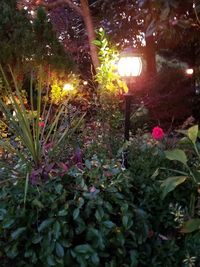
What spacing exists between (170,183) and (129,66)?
1719 mm

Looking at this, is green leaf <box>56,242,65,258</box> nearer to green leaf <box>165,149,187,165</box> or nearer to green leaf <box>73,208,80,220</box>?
green leaf <box>73,208,80,220</box>

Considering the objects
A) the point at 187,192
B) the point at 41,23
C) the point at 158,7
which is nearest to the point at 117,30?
the point at 41,23

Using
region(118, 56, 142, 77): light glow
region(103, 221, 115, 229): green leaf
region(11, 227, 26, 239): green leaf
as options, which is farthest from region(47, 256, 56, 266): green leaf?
region(118, 56, 142, 77): light glow

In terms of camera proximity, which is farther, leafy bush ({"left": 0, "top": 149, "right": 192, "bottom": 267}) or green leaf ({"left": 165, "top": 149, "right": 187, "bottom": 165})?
green leaf ({"left": 165, "top": 149, "right": 187, "bottom": 165})

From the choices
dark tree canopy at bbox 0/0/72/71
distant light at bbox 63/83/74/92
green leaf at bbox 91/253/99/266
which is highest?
dark tree canopy at bbox 0/0/72/71

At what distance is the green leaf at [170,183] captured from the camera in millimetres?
2551

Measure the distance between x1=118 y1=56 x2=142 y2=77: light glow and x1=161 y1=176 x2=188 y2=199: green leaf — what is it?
1.64m

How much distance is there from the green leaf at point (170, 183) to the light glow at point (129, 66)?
164 cm

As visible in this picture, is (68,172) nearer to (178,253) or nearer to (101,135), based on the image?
(178,253)

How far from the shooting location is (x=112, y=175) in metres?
2.57

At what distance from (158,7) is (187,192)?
1802 millimetres

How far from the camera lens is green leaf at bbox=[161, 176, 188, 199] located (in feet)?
8.37

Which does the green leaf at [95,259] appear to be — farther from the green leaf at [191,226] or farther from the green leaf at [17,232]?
the green leaf at [191,226]

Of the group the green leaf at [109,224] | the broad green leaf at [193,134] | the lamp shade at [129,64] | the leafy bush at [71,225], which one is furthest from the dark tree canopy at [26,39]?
the green leaf at [109,224]
